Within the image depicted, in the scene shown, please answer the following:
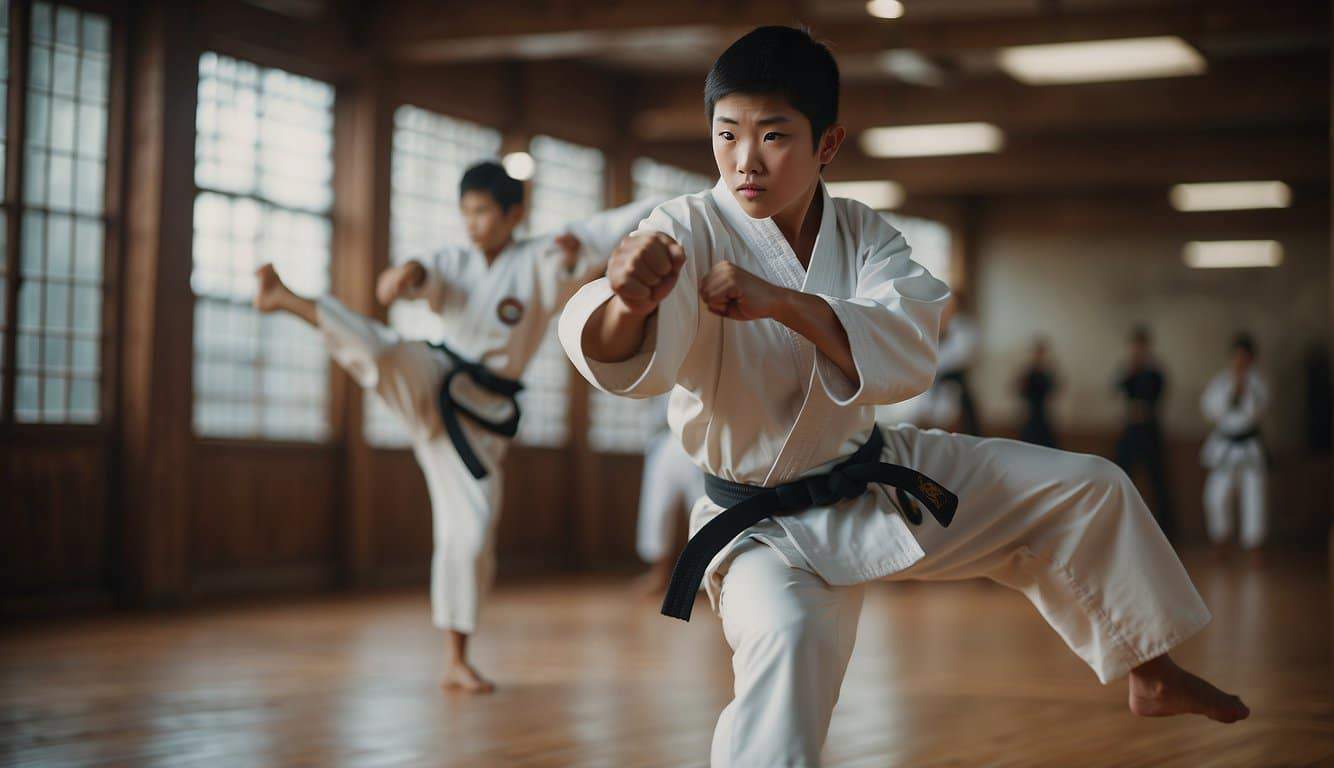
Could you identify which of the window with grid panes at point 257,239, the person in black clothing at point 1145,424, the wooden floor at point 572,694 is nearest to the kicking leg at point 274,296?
the wooden floor at point 572,694

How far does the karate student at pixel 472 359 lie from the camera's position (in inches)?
140

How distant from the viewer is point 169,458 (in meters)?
5.70

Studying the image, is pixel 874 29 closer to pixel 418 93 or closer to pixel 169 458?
pixel 418 93

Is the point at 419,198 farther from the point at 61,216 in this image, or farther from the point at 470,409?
the point at 470,409

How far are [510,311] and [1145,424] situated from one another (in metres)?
7.94

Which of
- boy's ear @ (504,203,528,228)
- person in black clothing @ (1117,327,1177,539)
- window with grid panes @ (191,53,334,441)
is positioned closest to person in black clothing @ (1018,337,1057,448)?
person in black clothing @ (1117,327,1177,539)

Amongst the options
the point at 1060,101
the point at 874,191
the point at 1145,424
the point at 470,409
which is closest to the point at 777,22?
the point at 470,409

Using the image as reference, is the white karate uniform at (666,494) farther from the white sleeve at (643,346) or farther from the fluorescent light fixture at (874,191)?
the white sleeve at (643,346)

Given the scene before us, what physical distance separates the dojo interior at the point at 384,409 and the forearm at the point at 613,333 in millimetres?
1283

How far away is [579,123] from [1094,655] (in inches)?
264

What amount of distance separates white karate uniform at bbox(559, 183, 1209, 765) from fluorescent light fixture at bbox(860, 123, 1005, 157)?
23.3 feet

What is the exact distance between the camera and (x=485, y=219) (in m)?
3.69

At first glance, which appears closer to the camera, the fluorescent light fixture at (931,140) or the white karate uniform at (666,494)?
the white karate uniform at (666,494)

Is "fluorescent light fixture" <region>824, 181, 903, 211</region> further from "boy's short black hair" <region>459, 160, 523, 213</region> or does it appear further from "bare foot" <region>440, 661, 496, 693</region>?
"bare foot" <region>440, 661, 496, 693</region>
